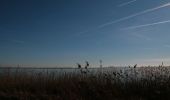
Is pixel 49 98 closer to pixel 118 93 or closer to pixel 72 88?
pixel 72 88

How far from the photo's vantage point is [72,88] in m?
10.6

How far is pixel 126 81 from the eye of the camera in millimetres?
12984

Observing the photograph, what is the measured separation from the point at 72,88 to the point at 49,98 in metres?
1.97

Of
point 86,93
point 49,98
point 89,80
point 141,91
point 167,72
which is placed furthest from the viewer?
point 167,72

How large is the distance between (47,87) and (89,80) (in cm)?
225

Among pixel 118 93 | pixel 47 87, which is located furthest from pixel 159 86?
pixel 47 87

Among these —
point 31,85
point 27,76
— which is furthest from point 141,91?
point 27,76

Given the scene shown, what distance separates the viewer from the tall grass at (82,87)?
9.55 meters

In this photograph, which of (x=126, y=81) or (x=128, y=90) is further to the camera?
(x=126, y=81)

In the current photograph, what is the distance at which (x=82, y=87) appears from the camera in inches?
425

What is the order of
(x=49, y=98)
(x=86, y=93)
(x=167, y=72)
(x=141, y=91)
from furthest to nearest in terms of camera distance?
1. (x=167, y=72)
2. (x=141, y=91)
3. (x=86, y=93)
4. (x=49, y=98)

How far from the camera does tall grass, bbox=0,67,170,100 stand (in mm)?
9555

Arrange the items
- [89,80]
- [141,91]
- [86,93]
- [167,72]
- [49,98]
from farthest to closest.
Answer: [167,72], [89,80], [141,91], [86,93], [49,98]

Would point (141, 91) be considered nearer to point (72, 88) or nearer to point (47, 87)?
point (72, 88)
